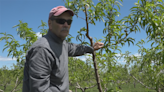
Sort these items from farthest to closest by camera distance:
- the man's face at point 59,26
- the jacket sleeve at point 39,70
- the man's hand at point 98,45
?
the man's hand at point 98,45, the man's face at point 59,26, the jacket sleeve at point 39,70

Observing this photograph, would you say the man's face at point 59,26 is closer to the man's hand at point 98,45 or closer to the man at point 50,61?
the man at point 50,61

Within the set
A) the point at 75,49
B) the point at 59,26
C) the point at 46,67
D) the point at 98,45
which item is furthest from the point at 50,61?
the point at 98,45

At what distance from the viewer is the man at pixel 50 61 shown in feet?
5.52

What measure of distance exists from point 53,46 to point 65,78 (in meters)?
0.47

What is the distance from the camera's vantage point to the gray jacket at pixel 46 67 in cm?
168

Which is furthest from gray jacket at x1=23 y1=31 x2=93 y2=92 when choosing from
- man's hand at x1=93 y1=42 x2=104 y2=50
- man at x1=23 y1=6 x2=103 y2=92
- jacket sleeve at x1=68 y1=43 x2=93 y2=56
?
man's hand at x1=93 y1=42 x2=104 y2=50

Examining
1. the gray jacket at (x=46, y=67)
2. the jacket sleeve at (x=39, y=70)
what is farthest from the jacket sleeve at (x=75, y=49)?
the jacket sleeve at (x=39, y=70)

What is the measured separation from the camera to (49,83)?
182cm

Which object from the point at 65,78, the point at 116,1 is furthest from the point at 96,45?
the point at 65,78

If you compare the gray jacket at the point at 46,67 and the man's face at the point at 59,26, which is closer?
the gray jacket at the point at 46,67

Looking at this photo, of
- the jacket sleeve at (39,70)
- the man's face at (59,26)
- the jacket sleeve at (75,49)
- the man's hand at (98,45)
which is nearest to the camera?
the jacket sleeve at (39,70)

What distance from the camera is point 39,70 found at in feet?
5.51

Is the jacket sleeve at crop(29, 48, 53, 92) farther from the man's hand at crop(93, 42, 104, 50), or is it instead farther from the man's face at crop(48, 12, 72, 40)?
the man's hand at crop(93, 42, 104, 50)

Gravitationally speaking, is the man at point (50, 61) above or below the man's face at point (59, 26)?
below
